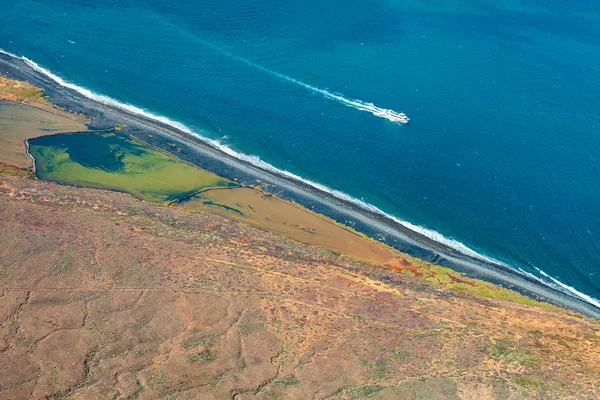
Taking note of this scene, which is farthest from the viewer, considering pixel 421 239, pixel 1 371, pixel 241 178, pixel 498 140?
pixel 498 140

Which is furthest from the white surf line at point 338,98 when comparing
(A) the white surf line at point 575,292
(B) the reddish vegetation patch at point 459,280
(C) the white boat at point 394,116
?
(A) the white surf line at point 575,292

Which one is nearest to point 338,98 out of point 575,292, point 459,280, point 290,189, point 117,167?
point 290,189

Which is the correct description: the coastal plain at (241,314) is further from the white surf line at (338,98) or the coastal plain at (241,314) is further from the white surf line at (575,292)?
the white surf line at (338,98)

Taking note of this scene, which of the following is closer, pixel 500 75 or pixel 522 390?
pixel 522 390

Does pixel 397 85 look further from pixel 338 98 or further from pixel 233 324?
pixel 233 324

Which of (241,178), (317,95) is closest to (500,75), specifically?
(317,95)

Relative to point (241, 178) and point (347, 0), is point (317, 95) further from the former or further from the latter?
point (347, 0)
